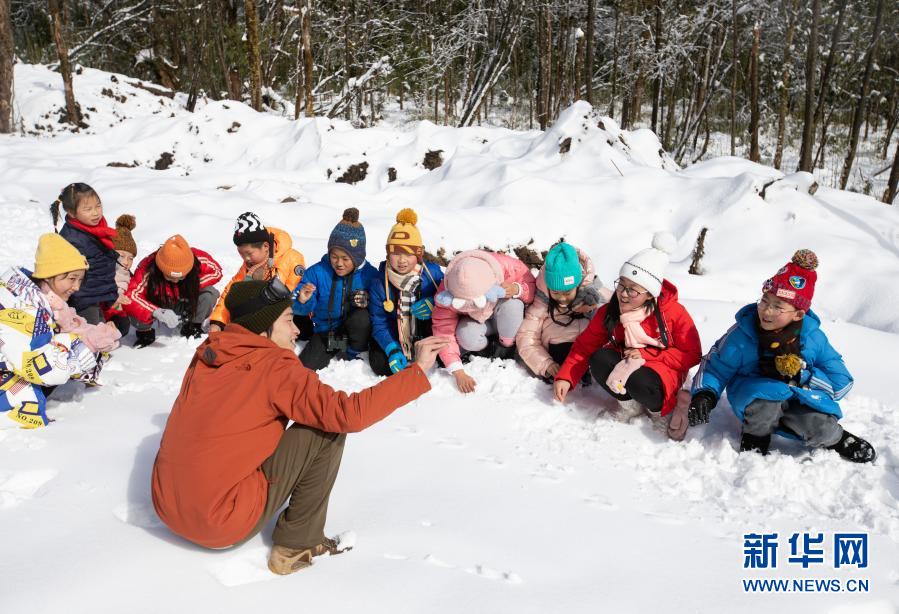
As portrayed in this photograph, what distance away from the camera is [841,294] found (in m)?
5.67

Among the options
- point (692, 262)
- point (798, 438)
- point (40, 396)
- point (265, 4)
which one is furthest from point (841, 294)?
point (265, 4)

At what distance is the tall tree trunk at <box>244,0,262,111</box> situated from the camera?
11.4 meters

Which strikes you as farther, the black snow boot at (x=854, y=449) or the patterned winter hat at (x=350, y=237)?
the patterned winter hat at (x=350, y=237)

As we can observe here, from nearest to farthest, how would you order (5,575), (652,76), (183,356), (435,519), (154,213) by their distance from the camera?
1. (5,575)
2. (435,519)
3. (183,356)
4. (154,213)
5. (652,76)

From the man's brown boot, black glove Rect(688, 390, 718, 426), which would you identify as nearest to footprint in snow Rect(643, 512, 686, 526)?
black glove Rect(688, 390, 718, 426)

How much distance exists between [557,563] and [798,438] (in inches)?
59.9

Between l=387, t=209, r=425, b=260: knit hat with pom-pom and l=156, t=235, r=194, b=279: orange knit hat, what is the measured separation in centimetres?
153

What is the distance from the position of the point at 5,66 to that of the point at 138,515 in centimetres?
1392

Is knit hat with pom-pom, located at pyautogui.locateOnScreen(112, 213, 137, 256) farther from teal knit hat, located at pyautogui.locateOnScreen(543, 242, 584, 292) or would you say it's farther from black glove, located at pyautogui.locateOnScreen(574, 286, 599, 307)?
black glove, located at pyautogui.locateOnScreen(574, 286, 599, 307)

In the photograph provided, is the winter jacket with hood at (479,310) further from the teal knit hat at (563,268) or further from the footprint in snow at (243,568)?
the footprint in snow at (243,568)

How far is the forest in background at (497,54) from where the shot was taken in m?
12.3

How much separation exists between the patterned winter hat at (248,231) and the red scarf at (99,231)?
858 mm

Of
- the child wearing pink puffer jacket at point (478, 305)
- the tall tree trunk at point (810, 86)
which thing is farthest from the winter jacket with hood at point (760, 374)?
the tall tree trunk at point (810, 86)

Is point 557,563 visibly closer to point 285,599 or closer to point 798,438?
point 285,599
